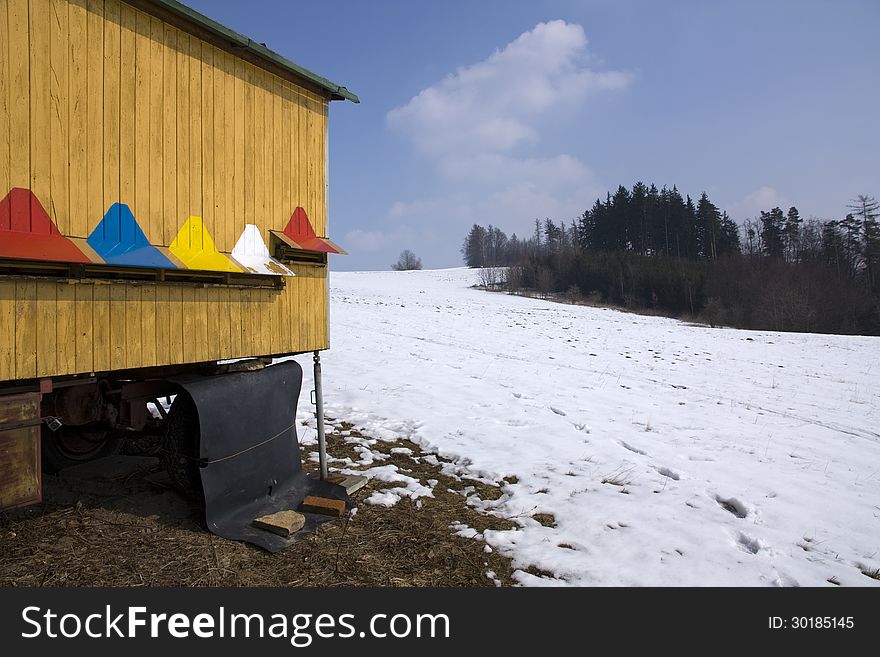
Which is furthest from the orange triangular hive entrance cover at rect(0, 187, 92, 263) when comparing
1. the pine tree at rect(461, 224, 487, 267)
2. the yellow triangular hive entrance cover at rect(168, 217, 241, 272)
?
the pine tree at rect(461, 224, 487, 267)

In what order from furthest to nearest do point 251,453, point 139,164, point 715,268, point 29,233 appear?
point 715,268 < point 251,453 < point 139,164 < point 29,233

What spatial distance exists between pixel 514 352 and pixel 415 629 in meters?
13.5

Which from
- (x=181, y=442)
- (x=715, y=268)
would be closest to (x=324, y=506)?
(x=181, y=442)

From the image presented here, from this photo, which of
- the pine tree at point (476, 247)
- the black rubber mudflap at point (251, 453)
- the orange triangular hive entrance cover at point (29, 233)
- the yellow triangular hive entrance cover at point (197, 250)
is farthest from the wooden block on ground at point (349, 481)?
the pine tree at point (476, 247)

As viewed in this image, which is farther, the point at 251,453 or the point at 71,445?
the point at 71,445

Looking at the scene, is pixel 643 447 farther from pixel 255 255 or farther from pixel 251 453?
pixel 255 255

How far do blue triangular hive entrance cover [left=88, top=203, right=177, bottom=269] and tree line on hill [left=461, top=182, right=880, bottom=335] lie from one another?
156 ft

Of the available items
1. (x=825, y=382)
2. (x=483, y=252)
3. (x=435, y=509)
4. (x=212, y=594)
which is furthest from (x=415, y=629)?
(x=483, y=252)

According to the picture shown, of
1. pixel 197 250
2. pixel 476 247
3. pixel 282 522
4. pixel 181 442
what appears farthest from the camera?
pixel 476 247

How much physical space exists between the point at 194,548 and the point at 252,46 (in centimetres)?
436

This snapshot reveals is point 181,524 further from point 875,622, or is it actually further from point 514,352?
point 514,352

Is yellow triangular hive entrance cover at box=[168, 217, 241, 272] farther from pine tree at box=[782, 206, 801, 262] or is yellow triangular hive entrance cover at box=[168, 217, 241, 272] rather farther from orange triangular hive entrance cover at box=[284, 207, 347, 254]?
pine tree at box=[782, 206, 801, 262]

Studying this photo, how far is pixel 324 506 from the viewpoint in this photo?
16.1 ft

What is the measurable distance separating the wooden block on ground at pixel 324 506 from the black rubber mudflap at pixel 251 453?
0.07 metres
